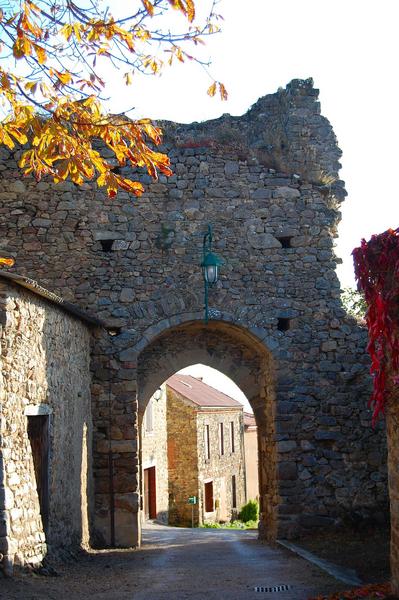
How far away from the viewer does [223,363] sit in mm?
11695

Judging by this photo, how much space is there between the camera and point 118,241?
10492 mm

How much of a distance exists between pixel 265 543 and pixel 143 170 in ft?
18.0

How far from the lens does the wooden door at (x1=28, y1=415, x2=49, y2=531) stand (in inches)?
301

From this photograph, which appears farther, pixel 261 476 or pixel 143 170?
pixel 261 476

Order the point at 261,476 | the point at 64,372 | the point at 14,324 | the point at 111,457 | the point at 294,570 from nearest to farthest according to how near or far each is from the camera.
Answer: the point at 14,324 → the point at 294,570 → the point at 64,372 → the point at 111,457 → the point at 261,476

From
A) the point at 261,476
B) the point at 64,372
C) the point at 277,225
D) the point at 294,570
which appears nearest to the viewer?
the point at 294,570

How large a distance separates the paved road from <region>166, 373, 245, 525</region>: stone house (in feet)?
42.9

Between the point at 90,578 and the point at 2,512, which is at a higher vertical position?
the point at 2,512

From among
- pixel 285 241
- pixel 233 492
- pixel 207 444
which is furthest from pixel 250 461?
pixel 285 241

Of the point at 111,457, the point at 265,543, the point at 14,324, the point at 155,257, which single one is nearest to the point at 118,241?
the point at 155,257

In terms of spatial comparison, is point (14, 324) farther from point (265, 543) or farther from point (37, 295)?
point (265, 543)

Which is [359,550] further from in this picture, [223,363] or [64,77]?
[64,77]

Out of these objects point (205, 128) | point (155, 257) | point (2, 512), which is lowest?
point (2, 512)

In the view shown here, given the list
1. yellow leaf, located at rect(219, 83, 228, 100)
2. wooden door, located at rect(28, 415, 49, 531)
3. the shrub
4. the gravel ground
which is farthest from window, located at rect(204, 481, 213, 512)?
yellow leaf, located at rect(219, 83, 228, 100)
